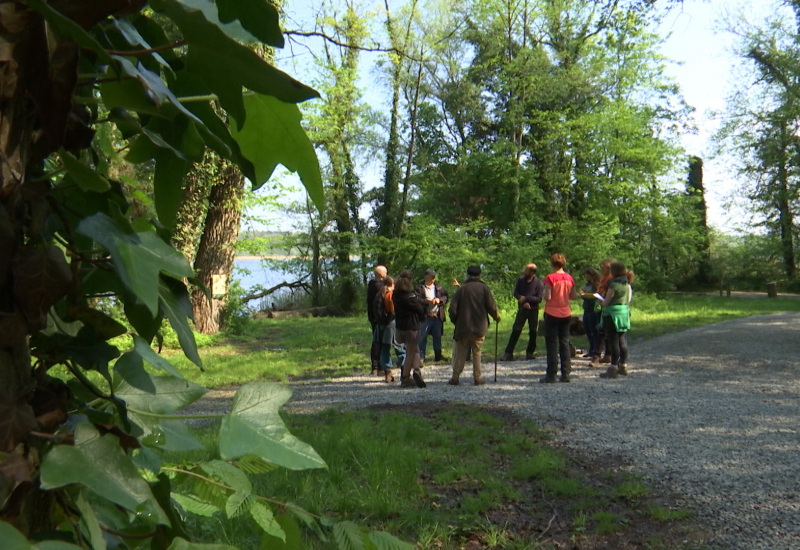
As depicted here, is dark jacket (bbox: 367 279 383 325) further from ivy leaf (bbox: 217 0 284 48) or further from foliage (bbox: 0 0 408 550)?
ivy leaf (bbox: 217 0 284 48)

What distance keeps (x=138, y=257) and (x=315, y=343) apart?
15.9 m

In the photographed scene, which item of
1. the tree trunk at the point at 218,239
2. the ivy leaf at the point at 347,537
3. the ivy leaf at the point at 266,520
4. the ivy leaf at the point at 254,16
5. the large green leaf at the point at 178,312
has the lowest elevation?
the ivy leaf at the point at 347,537

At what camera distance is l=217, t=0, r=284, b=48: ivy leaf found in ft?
1.63

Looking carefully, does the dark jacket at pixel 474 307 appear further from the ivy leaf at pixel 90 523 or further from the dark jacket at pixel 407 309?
the ivy leaf at pixel 90 523

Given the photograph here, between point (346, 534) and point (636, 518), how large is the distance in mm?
4672

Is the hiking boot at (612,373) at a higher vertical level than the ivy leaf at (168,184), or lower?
lower

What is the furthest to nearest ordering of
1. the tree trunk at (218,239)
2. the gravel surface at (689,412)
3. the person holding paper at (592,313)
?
the tree trunk at (218,239) → the person holding paper at (592,313) → the gravel surface at (689,412)

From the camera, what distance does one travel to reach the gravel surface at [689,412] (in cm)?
506

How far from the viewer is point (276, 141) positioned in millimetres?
657

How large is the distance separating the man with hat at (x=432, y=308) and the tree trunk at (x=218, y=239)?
5.45 metres

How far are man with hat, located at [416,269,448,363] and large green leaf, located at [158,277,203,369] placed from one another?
1014 cm

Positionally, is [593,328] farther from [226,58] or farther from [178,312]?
[226,58]

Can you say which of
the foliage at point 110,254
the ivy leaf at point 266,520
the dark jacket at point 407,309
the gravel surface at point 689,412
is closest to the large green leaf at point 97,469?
the foliage at point 110,254

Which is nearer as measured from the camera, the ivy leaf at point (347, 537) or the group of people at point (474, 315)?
the ivy leaf at point (347, 537)
